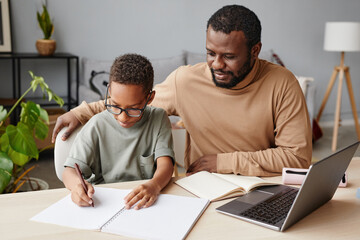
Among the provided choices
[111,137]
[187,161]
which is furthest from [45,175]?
[111,137]

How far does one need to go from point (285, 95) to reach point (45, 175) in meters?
2.21

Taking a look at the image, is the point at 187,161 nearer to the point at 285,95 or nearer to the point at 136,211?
the point at 285,95

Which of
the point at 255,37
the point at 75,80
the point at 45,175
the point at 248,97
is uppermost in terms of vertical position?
the point at 255,37

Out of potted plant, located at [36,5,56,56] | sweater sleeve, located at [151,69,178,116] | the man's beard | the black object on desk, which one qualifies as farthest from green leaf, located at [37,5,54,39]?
the man's beard

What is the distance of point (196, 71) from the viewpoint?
5.33 feet

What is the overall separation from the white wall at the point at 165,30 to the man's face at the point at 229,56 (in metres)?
2.69

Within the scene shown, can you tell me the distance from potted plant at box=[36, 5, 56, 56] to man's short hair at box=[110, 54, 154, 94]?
2.47m

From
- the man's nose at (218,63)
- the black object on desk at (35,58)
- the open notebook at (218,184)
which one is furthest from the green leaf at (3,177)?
the black object on desk at (35,58)

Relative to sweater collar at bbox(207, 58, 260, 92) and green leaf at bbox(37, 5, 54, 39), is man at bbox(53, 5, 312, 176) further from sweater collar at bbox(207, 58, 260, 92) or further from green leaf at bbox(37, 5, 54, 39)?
green leaf at bbox(37, 5, 54, 39)

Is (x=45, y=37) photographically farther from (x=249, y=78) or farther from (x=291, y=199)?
(x=291, y=199)

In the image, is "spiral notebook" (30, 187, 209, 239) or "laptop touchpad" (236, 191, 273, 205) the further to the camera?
"laptop touchpad" (236, 191, 273, 205)

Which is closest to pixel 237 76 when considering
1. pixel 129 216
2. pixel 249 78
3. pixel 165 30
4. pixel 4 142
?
pixel 249 78

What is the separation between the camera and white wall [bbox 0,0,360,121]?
3.76 metres

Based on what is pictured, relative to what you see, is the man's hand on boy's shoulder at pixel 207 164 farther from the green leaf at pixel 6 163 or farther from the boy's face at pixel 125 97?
the green leaf at pixel 6 163
